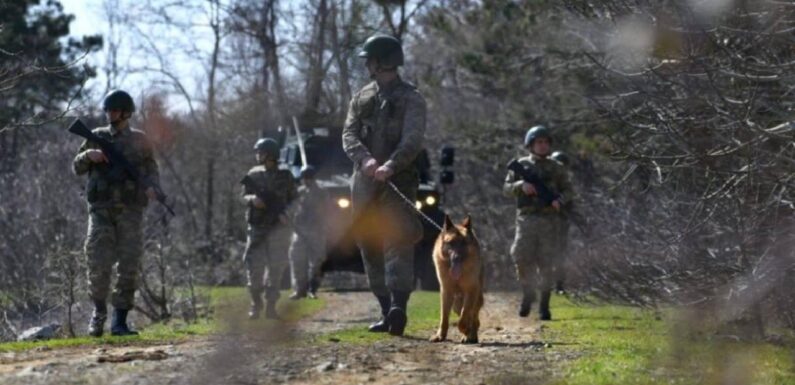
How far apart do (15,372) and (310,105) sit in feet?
84.8

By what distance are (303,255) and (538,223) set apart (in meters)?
7.03

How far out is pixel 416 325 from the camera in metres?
15.0

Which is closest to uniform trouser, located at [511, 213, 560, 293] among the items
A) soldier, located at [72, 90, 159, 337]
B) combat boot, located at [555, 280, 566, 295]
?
soldier, located at [72, 90, 159, 337]

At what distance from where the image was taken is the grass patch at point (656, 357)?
388 inches

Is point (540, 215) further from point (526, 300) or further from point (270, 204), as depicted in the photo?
point (270, 204)

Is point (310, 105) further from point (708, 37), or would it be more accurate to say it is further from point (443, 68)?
point (708, 37)

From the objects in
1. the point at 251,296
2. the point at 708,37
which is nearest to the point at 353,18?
Result: the point at 251,296

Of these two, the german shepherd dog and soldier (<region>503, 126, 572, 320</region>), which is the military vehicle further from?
the german shepherd dog

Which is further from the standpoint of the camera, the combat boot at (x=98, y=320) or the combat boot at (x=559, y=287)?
the combat boot at (x=559, y=287)

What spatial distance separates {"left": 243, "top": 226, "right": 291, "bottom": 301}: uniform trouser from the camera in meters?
17.5

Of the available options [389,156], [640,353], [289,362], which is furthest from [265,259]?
[289,362]

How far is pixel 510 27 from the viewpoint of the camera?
1200 inches

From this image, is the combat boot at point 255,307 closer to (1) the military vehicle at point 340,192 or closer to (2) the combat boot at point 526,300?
(2) the combat boot at point 526,300

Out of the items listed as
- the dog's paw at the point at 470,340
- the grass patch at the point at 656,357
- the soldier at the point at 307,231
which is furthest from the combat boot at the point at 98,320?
the soldier at the point at 307,231
